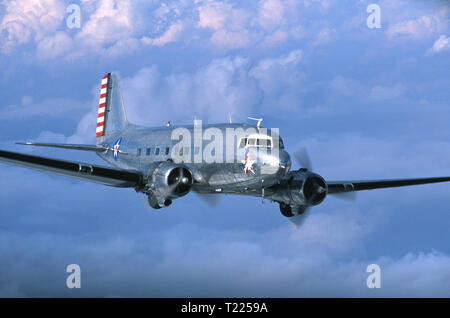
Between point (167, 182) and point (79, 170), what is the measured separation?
346cm

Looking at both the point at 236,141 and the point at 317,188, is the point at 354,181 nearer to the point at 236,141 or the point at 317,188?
the point at 317,188

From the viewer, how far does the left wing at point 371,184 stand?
2505 centimetres

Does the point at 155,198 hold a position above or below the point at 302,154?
below

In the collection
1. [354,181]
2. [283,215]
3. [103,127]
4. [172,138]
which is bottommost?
[283,215]

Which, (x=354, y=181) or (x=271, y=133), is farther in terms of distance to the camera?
(x=354, y=181)

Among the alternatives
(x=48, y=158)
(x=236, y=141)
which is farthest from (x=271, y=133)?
(x=48, y=158)

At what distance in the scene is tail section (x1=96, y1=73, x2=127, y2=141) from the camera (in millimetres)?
34562

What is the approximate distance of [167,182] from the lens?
21484 mm

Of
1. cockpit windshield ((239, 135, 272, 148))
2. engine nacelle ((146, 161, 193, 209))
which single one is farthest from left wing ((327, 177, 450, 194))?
engine nacelle ((146, 161, 193, 209))

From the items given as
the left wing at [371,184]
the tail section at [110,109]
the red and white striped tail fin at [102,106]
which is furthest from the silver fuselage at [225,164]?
the red and white striped tail fin at [102,106]

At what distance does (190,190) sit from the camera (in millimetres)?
22375

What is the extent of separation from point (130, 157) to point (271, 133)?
1010 cm

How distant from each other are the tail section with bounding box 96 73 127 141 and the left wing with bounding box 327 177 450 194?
1441cm

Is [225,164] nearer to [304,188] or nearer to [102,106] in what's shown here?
[304,188]
